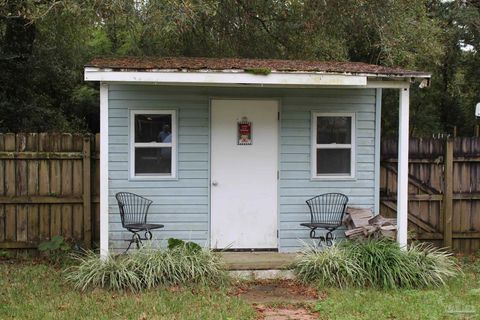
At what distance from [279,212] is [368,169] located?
56.2 inches

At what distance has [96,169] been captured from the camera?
7.77 m

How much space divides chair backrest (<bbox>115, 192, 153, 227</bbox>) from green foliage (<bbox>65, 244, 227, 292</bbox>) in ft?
3.53

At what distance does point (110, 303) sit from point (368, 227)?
11.0 feet

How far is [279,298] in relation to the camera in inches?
230

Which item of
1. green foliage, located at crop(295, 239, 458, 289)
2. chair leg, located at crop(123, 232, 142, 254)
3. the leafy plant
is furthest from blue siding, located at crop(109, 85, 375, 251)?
green foliage, located at crop(295, 239, 458, 289)

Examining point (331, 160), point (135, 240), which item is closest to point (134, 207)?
point (135, 240)

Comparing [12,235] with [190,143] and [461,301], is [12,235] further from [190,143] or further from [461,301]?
[461,301]

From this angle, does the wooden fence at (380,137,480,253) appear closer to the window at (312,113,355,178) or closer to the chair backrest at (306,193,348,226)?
the window at (312,113,355,178)

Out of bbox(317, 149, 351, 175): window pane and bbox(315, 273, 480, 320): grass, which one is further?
bbox(317, 149, 351, 175): window pane

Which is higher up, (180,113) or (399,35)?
(399,35)

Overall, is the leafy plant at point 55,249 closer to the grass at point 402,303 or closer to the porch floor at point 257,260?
the porch floor at point 257,260

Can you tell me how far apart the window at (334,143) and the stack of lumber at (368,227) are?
0.72m

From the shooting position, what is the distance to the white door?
7.49 metres

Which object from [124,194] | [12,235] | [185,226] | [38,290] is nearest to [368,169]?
[185,226]
